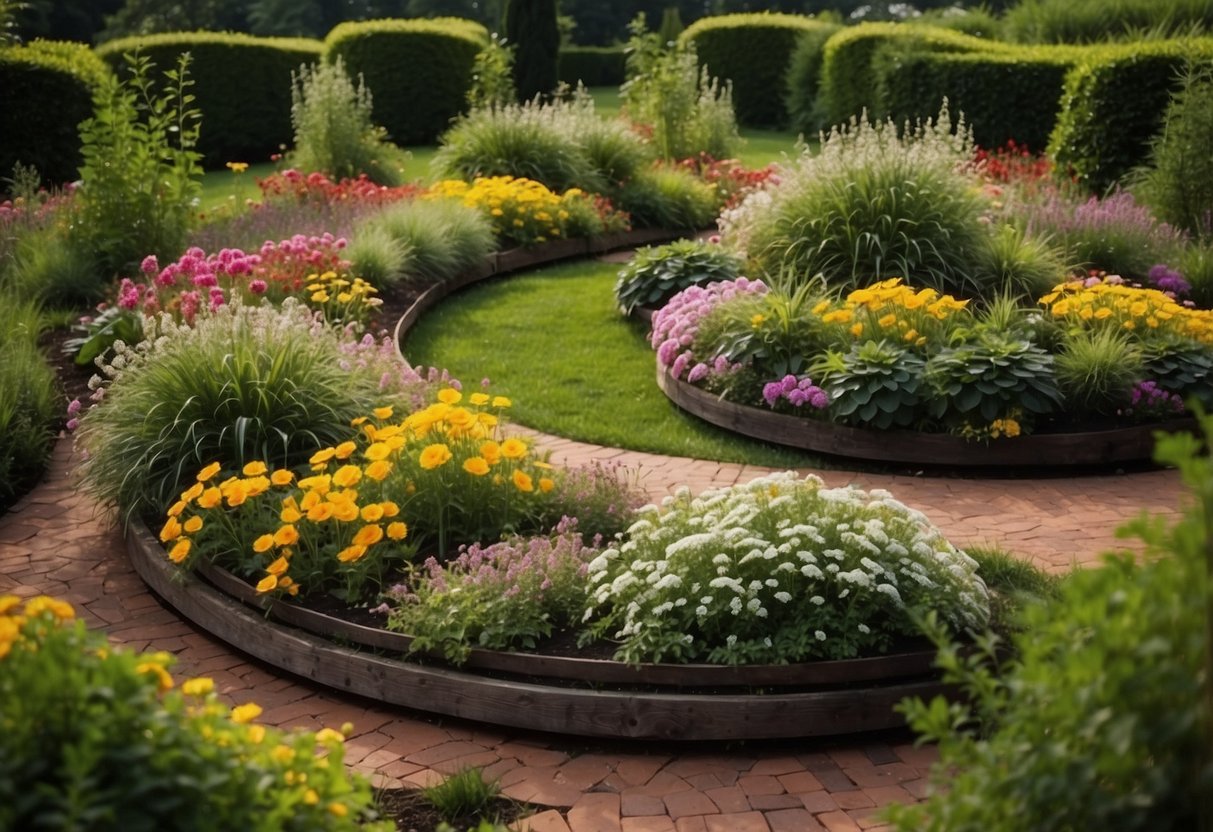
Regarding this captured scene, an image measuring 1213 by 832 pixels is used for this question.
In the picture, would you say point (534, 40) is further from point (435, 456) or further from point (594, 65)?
point (435, 456)

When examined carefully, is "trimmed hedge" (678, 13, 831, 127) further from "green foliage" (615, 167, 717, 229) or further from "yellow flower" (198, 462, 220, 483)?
"yellow flower" (198, 462, 220, 483)

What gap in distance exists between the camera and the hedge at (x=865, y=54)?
1720cm

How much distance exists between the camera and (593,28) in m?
42.0

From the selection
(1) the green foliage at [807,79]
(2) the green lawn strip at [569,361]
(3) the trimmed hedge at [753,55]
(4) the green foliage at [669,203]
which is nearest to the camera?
(2) the green lawn strip at [569,361]

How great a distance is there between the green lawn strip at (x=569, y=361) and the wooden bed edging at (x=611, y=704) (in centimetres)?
279

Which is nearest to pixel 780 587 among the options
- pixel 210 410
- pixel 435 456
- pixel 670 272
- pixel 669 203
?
pixel 435 456

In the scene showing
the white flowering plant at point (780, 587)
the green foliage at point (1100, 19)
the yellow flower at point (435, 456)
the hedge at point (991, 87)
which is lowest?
the white flowering plant at point (780, 587)

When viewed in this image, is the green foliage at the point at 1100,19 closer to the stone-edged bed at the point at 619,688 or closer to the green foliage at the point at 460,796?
the stone-edged bed at the point at 619,688

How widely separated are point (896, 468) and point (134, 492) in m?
4.06

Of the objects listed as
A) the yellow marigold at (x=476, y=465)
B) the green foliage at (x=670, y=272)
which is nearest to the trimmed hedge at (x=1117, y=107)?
the green foliage at (x=670, y=272)

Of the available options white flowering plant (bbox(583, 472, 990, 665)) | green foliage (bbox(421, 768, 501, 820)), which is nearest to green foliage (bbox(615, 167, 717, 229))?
white flowering plant (bbox(583, 472, 990, 665))

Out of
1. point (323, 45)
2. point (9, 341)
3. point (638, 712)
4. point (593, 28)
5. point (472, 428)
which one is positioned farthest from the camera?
point (593, 28)

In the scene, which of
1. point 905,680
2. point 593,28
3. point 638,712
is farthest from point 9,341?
point 593,28

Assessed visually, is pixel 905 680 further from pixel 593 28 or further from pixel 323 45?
pixel 593 28
